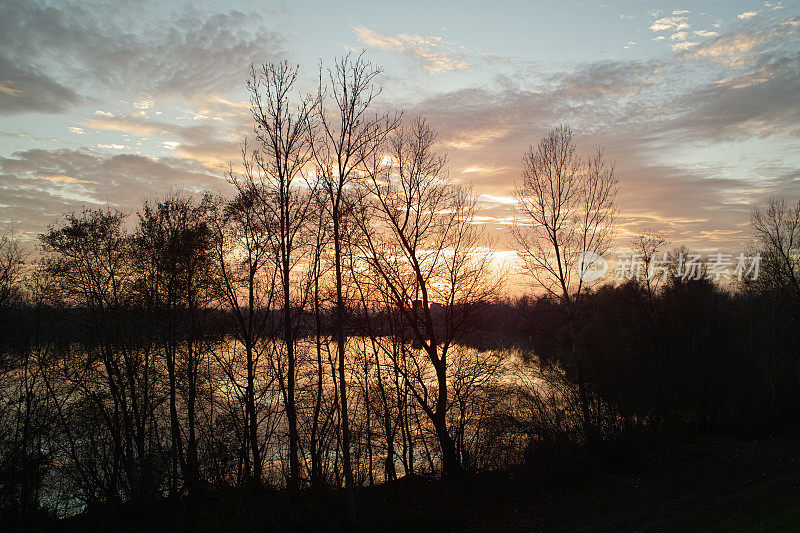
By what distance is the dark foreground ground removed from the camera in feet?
45.7

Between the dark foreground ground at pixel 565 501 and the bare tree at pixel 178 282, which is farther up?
the bare tree at pixel 178 282

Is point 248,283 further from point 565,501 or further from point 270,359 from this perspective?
point 565,501

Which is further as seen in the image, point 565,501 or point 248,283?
point 248,283

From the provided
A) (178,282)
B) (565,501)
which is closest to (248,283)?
(178,282)

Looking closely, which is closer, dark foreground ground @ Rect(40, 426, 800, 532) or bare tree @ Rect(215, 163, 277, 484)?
dark foreground ground @ Rect(40, 426, 800, 532)

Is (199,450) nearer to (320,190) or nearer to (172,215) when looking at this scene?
(172,215)

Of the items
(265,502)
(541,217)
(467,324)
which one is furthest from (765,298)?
(265,502)

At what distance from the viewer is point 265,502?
15.7m

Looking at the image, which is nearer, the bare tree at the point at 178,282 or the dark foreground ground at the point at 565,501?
the dark foreground ground at the point at 565,501

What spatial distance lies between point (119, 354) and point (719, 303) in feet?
131

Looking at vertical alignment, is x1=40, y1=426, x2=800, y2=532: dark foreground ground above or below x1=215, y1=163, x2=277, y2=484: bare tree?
below

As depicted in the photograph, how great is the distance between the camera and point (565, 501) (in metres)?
16.6

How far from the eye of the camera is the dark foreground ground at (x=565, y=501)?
13.9 meters

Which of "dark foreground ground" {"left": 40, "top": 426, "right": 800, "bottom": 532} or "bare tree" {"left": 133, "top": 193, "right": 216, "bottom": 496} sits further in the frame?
"bare tree" {"left": 133, "top": 193, "right": 216, "bottom": 496}
